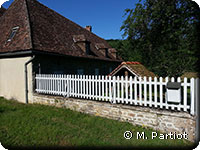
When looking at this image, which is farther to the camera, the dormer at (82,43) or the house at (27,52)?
the dormer at (82,43)

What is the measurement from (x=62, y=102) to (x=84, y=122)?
1960 mm

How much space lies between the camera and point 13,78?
8.23 meters

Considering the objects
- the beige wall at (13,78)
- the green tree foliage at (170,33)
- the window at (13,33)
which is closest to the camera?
the green tree foliage at (170,33)

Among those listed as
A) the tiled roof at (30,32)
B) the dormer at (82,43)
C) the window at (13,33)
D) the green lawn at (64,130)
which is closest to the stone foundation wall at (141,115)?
the green lawn at (64,130)

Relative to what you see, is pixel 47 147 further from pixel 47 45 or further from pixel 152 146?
pixel 47 45

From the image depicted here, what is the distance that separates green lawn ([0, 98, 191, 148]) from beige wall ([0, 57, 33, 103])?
2313 mm

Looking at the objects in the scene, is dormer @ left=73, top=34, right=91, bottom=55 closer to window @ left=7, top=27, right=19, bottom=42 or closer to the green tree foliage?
window @ left=7, top=27, right=19, bottom=42

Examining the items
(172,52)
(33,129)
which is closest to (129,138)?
(33,129)

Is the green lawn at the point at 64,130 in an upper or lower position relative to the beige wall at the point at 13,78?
lower

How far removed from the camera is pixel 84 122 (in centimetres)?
491

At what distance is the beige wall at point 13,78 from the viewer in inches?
306

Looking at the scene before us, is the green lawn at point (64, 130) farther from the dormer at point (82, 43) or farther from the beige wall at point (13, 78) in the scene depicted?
the dormer at point (82, 43)

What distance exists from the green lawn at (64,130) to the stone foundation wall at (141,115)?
231mm

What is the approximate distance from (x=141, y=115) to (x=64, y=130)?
2540mm
